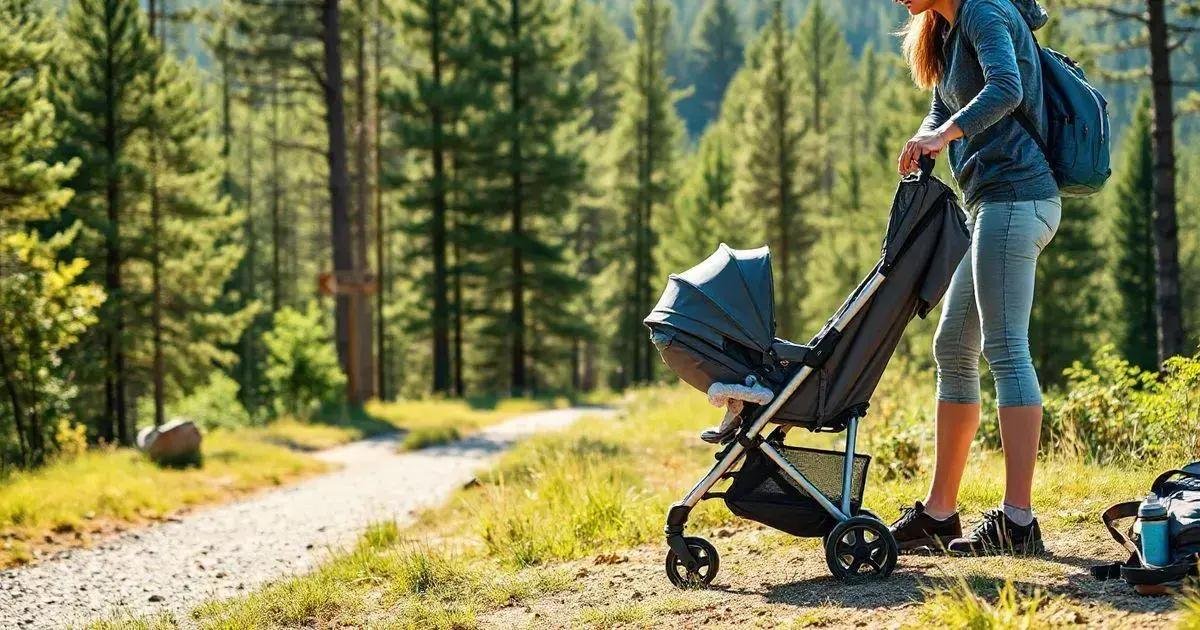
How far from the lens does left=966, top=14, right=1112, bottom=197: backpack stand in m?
4.30

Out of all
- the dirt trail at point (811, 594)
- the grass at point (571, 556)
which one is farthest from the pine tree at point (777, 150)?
the dirt trail at point (811, 594)

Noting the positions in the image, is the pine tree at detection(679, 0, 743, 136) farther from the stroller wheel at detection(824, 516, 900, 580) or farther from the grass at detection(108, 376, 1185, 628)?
the stroller wheel at detection(824, 516, 900, 580)

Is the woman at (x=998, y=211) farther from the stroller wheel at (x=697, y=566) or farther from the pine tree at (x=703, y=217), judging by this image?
the pine tree at (x=703, y=217)

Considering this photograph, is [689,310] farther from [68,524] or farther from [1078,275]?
[1078,275]

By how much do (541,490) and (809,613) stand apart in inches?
128

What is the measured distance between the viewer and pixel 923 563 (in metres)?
4.50

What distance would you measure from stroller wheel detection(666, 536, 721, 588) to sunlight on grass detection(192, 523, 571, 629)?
597 millimetres

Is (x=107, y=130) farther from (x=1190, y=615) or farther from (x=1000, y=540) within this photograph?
(x=1190, y=615)

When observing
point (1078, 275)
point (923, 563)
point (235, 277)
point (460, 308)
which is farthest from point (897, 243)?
point (235, 277)

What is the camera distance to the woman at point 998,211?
4219 millimetres

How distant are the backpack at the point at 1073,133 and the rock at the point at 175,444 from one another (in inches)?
385

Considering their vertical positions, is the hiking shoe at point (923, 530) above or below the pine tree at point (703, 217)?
below

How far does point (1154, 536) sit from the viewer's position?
3635 millimetres

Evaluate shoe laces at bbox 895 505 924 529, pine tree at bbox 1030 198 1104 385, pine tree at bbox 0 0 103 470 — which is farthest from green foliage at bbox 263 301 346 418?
pine tree at bbox 1030 198 1104 385
